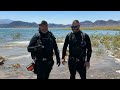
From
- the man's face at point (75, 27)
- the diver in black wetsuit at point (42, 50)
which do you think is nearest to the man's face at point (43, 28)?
the diver in black wetsuit at point (42, 50)

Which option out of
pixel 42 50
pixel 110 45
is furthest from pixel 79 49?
pixel 110 45

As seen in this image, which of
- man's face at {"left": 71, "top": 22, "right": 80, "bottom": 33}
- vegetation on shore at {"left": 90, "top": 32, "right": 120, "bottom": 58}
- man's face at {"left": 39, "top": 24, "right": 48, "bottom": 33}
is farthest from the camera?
vegetation on shore at {"left": 90, "top": 32, "right": 120, "bottom": 58}

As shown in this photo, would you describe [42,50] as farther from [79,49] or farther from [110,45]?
[110,45]

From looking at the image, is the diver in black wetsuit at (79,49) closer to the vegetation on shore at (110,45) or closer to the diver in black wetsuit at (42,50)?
the diver in black wetsuit at (42,50)

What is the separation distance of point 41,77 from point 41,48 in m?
0.70

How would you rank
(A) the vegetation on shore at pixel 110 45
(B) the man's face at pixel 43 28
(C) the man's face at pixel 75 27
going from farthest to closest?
(A) the vegetation on shore at pixel 110 45 < (C) the man's face at pixel 75 27 < (B) the man's face at pixel 43 28

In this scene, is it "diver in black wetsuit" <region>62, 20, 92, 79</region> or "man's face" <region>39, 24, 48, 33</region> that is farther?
"diver in black wetsuit" <region>62, 20, 92, 79</region>

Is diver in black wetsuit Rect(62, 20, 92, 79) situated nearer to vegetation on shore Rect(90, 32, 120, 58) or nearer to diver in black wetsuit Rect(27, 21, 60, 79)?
diver in black wetsuit Rect(27, 21, 60, 79)

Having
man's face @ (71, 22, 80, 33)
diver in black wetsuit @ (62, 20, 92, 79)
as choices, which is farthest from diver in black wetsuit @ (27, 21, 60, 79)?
man's face @ (71, 22, 80, 33)

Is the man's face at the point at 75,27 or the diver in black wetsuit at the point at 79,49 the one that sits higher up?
the man's face at the point at 75,27

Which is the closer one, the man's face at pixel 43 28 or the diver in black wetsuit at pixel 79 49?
the man's face at pixel 43 28

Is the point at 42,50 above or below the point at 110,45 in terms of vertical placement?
above
